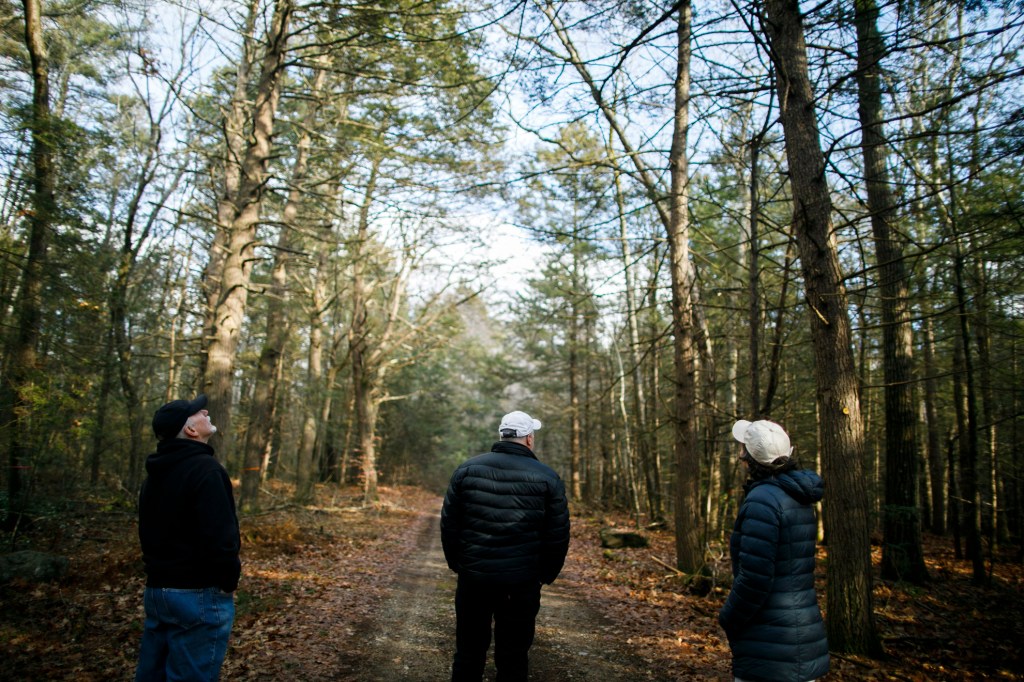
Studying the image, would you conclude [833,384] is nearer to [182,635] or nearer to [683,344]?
[683,344]

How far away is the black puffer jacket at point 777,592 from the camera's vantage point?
2801mm

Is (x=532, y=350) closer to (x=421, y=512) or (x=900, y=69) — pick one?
(x=421, y=512)

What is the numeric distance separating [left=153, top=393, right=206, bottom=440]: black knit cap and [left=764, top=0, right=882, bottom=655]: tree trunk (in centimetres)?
500

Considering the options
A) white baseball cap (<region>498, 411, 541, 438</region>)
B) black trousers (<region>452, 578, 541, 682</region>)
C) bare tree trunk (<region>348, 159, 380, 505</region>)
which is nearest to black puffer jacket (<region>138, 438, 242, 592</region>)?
black trousers (<region>452, 578, 541, 682</region>)

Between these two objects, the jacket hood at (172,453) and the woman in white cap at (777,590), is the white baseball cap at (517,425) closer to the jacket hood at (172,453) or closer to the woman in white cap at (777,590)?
the woman in white cap at (777,590)

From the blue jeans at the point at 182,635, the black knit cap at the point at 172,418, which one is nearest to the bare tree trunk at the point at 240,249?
the black knit cap at the point at 172,418

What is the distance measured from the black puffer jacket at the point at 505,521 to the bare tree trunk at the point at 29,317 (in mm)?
7569

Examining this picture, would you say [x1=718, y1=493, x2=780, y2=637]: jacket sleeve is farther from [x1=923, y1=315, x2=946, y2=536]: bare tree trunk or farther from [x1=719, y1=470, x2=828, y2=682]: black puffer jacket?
[x1=923, y1=315, x2=946, y2=536]: bare tree trunk

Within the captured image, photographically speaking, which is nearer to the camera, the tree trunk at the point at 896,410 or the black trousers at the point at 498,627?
the black trousers at the point at 498,627

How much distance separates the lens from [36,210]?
7.88m

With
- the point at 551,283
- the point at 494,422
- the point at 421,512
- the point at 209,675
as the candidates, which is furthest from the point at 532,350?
the point at 209,675

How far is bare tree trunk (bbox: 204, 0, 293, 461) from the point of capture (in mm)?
8945

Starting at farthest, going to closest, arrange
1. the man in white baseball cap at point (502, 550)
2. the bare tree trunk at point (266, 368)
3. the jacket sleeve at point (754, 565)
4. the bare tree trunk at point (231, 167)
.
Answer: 1. the bare tree trunk at point (266, 368)
2. the bare tree trunk at point (231, 167)
3. the man in white baseball cap at point (502, 550)
4. the jacket sleeve at point (754, 565)

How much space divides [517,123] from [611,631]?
5.85 m
